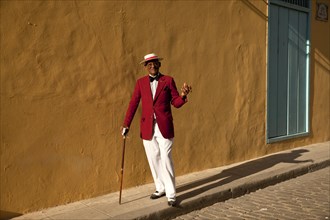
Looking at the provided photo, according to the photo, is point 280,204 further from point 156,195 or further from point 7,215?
point 7,215

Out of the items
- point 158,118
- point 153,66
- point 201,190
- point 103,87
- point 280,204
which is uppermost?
point 153,66

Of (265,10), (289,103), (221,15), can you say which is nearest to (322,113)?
(289,103)

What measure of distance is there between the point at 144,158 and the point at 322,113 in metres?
5.07


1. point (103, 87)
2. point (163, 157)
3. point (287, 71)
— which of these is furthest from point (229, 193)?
point (287, 71)

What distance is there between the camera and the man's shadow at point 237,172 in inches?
207

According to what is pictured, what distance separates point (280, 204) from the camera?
16.5 feet

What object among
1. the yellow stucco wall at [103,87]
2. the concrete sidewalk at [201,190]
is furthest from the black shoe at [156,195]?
the yellow stucco wall at [103,87]

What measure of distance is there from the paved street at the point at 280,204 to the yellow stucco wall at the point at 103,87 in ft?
3.49

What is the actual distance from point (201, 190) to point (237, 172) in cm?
116

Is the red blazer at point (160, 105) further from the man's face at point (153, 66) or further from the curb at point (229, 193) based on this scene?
the curb at point (229, 193)

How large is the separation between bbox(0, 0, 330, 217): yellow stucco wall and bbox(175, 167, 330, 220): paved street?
1.07m

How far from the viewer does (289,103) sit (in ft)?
26.4

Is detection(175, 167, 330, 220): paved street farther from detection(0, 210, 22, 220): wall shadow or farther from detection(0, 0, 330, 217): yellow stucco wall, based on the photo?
detection(0, 210, 22, 220): wall shadow

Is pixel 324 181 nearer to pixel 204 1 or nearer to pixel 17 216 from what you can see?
pixel 204 1
